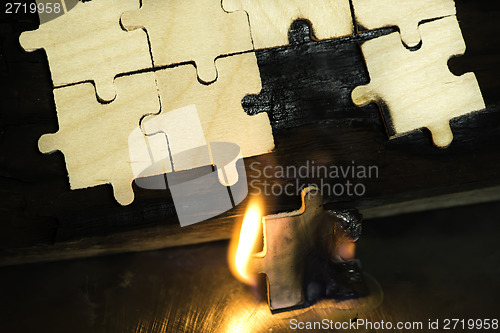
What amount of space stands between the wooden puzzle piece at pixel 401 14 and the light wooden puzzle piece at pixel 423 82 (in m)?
0.02

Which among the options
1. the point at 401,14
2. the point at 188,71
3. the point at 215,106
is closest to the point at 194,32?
the point at 188,71

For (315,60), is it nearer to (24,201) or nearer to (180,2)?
(180,2)

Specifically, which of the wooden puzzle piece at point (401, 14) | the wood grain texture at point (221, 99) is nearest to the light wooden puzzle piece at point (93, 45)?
the wood grain texture at point (221, 99)

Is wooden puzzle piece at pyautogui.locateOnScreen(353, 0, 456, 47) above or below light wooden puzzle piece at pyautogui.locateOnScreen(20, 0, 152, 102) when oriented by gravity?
below

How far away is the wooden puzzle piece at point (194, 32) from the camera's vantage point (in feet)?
4.17

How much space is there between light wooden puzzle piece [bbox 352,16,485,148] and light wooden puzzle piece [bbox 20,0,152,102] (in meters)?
0.71

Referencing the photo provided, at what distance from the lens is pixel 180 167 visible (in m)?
1.29

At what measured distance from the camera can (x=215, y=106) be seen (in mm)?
1280

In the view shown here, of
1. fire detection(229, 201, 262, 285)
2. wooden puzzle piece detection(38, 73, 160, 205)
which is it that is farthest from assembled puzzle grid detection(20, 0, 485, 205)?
fire detection(229, 201, 262, 285)

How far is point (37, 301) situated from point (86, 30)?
89cm

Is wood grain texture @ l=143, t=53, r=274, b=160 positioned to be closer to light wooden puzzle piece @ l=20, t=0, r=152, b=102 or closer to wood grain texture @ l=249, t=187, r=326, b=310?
light wooden puzzle piece @ l=20, t=0, r=152, b=102

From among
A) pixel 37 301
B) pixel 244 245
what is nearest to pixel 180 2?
pixel 244 245

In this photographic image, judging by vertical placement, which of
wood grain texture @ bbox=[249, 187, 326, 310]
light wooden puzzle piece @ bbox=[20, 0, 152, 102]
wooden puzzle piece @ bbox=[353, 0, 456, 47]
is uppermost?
light wooden puzzle piece @ bbox=[20, 0, 152, 102]

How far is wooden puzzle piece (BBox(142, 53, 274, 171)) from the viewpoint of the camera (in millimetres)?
1272
